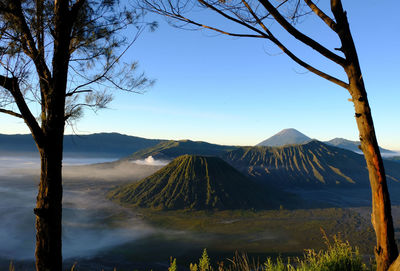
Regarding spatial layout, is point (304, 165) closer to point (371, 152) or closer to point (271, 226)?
point (271, 226)

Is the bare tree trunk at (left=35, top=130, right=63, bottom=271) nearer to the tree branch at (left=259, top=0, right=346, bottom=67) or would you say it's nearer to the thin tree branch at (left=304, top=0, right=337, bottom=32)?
the tree branch at (left=259, top=0, right=346, bottom=67)

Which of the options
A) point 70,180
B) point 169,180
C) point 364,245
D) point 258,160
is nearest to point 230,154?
point 258,160

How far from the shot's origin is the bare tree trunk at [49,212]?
4543 mm

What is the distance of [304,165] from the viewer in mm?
116250

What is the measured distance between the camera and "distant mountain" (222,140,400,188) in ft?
345

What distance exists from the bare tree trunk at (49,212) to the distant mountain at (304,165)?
328 feet

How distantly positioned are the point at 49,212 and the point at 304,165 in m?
120

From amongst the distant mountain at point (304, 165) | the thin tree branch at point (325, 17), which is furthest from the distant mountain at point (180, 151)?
the thin tree branch at point (325, 17)

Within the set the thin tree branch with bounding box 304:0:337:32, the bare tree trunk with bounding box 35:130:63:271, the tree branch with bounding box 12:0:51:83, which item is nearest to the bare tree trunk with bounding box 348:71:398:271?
the thin tree branch with bounding box 304:0:337:32

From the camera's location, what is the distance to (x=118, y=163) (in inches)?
6088

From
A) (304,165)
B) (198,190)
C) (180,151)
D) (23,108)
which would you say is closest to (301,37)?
(23,108)

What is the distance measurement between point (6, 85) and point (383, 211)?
5.59 m

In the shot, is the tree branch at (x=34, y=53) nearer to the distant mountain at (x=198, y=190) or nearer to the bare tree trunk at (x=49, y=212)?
the bare tree trunk at (x=49, y=212)

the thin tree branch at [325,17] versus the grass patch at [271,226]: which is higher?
the thin tree branch at [325,17]
